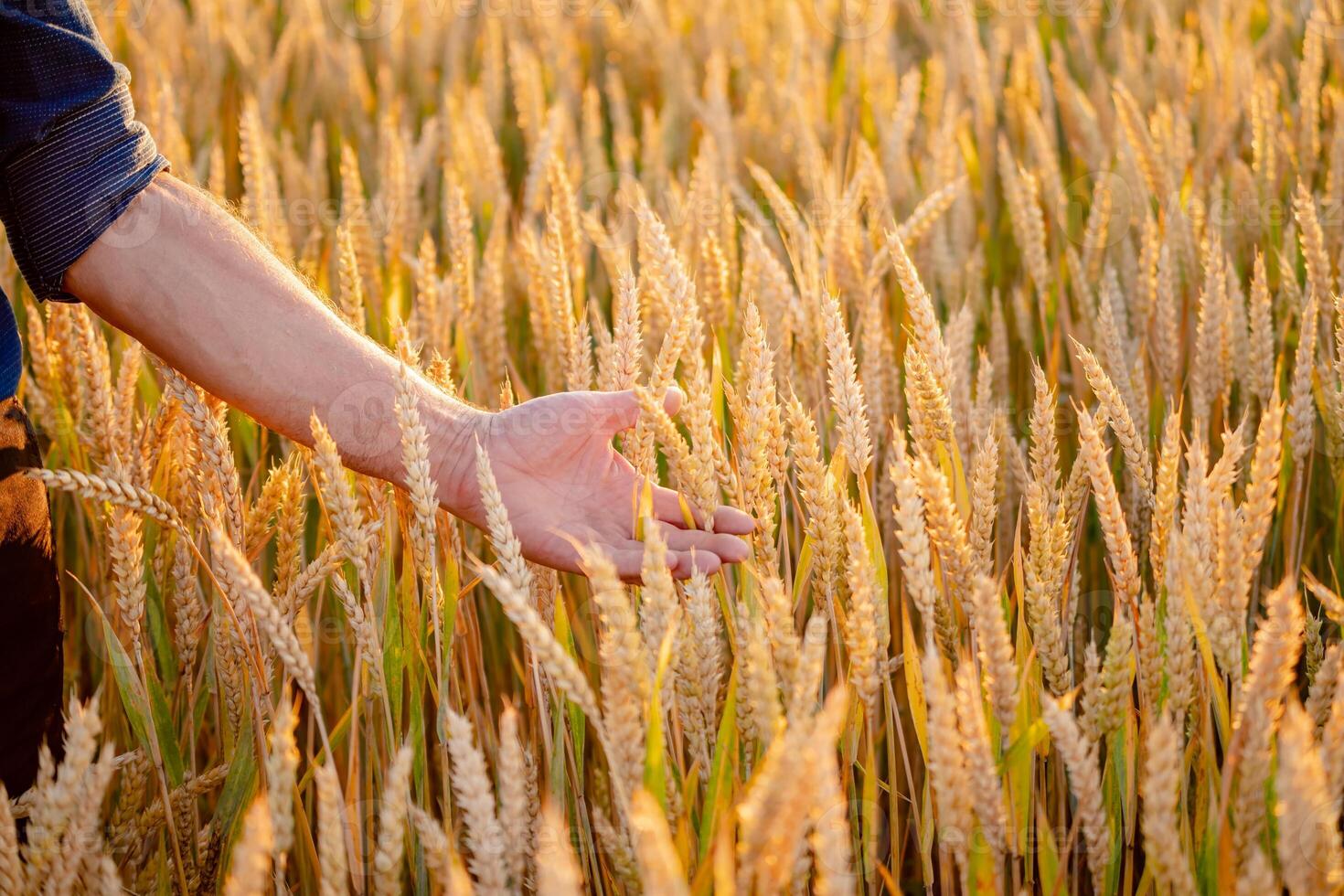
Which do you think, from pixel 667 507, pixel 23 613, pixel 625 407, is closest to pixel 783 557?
pixel 667 507

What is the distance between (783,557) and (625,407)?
0.30m

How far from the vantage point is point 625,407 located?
3.21 ft

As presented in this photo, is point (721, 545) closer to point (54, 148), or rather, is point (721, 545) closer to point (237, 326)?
point (237, 326)

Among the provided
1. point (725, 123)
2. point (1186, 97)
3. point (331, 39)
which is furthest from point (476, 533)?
point (331, 39)

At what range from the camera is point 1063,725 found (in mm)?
646

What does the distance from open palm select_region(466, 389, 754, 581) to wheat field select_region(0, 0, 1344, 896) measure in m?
0.03

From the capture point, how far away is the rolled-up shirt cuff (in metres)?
0.91

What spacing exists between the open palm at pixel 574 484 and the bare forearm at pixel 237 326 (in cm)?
7

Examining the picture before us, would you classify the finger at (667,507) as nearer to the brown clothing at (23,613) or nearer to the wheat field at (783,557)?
the wheat field at (783,557)

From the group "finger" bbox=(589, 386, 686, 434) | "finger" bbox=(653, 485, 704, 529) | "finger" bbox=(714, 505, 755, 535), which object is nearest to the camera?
"finger" bbox=(714, 505, 755, 535)

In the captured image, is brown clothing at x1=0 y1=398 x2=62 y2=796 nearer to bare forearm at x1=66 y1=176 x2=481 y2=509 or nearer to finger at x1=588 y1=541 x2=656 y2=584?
bare forearm at x1=66 y1=176 x2=481 y2=509

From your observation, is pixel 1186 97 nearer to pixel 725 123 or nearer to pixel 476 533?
pixel 725 123

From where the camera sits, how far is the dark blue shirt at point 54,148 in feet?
2.90

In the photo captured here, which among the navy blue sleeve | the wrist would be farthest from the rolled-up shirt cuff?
the wrist
